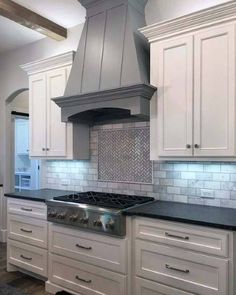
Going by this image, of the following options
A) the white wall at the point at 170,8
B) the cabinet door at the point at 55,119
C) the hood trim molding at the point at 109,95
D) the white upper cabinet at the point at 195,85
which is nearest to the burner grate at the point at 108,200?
the white upper cabinet at the point at 195,85

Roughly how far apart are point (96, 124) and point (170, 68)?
1.27m

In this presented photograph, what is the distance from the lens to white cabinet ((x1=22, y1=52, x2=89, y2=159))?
324 cm

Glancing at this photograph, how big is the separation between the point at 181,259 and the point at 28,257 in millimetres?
1874

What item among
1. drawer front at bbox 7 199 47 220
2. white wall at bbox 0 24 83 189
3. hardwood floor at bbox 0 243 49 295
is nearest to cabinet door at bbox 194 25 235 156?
drawer front at bbox 7 199 47 220

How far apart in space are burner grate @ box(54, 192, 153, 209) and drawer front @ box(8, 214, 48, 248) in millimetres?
441

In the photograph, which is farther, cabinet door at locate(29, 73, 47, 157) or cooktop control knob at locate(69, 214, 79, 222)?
cabinet door at locate(29, 73, 47, 157)

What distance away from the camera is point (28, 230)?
10.3 ft

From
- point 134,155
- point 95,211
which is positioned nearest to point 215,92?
point 134,155

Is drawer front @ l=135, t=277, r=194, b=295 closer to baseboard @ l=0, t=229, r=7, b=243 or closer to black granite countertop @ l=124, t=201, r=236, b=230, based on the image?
black granite countertop @ l=124, t=201, r=236, b=230

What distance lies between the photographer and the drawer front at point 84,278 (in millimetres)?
2402

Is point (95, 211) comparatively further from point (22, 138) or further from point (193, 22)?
point (22, 138)

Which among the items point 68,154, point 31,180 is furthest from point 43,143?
point 31,180

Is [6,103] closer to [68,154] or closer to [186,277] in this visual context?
[68,154]

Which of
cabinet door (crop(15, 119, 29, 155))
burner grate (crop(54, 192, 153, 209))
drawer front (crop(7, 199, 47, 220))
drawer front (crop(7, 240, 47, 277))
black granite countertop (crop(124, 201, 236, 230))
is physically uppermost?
cabinet door (crop(15, 119, 29, 155))
